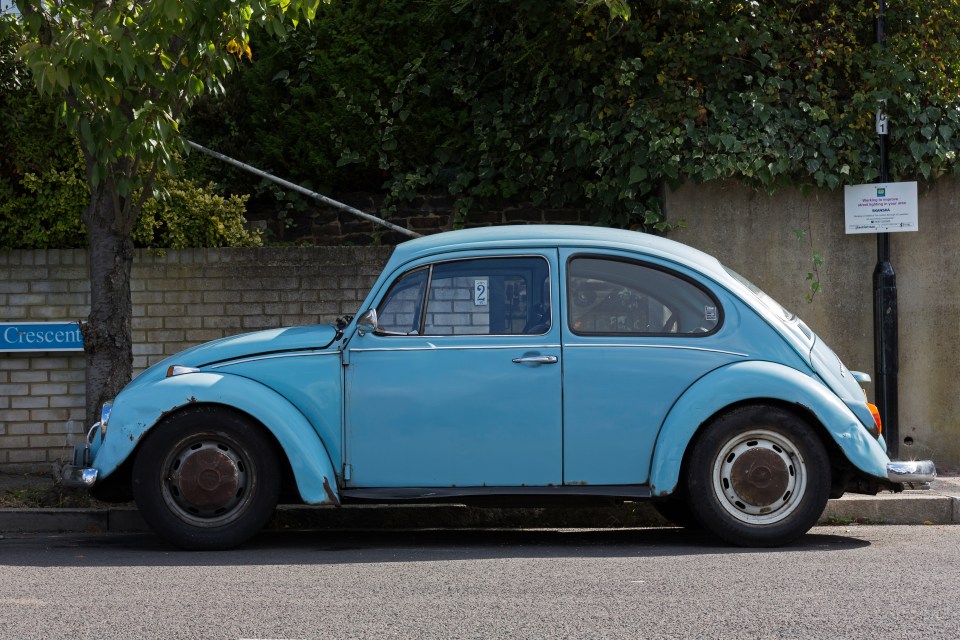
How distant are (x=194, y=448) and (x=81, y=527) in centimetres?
161

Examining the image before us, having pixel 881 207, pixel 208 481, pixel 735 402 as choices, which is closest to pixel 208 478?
pixel 208 481

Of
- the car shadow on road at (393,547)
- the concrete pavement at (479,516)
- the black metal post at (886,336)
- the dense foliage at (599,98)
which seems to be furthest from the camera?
the dense foliage at (599,98)

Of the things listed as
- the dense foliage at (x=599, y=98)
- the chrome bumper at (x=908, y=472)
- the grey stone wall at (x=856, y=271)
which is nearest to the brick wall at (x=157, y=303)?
the dense foliage at (x=599, y=98)

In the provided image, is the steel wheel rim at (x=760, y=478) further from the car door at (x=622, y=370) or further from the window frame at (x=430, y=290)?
the window frame at (x=430, y=290)

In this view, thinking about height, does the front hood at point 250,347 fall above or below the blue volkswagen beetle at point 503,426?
above

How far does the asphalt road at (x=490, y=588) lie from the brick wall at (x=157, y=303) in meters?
2.81

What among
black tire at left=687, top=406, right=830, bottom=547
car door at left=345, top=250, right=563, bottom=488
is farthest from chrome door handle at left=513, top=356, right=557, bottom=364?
black tire at left=687, top=406, right=830, bottom=547

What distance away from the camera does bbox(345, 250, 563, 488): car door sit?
6637 mm

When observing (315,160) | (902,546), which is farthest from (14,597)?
(315,160)

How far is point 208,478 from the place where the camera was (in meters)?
6.62

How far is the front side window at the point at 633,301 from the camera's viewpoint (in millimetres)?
6781

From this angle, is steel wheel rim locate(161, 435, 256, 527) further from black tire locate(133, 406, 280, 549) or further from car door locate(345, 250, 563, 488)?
car door locate(345, 250, 563, 488)

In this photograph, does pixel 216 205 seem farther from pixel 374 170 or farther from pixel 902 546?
pixel 902 546

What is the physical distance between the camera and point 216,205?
10.3 metres
